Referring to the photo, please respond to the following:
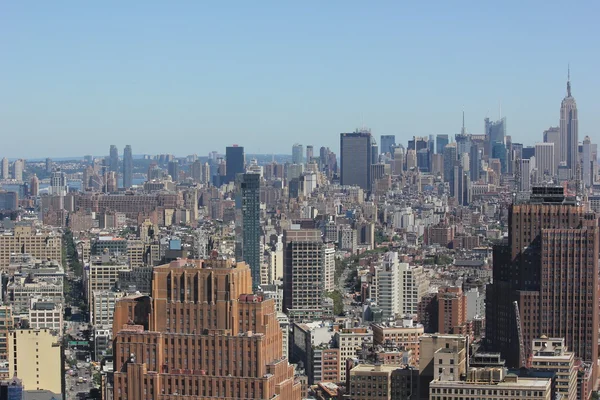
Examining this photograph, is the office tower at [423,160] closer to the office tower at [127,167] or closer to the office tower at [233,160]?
the office tower at [233,160]

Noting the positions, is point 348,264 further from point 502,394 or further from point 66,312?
point 502,394

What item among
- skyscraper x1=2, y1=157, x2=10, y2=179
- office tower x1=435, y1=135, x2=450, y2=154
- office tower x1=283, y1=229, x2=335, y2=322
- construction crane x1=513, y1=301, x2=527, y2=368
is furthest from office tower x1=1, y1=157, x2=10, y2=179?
construction crane x1=513, y1=301, x2=527, y2=368

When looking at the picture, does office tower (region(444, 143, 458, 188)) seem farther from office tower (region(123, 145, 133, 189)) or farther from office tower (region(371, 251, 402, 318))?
office tower (region(371, 251, 402, 318))

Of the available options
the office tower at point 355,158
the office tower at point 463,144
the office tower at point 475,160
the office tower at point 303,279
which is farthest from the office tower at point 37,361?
the office tower at point 463,144

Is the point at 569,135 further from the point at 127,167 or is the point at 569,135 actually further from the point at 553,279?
the point at 553,279

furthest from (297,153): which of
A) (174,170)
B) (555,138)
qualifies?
(555,138)

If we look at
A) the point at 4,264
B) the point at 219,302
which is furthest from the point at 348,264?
the point at 219,302
